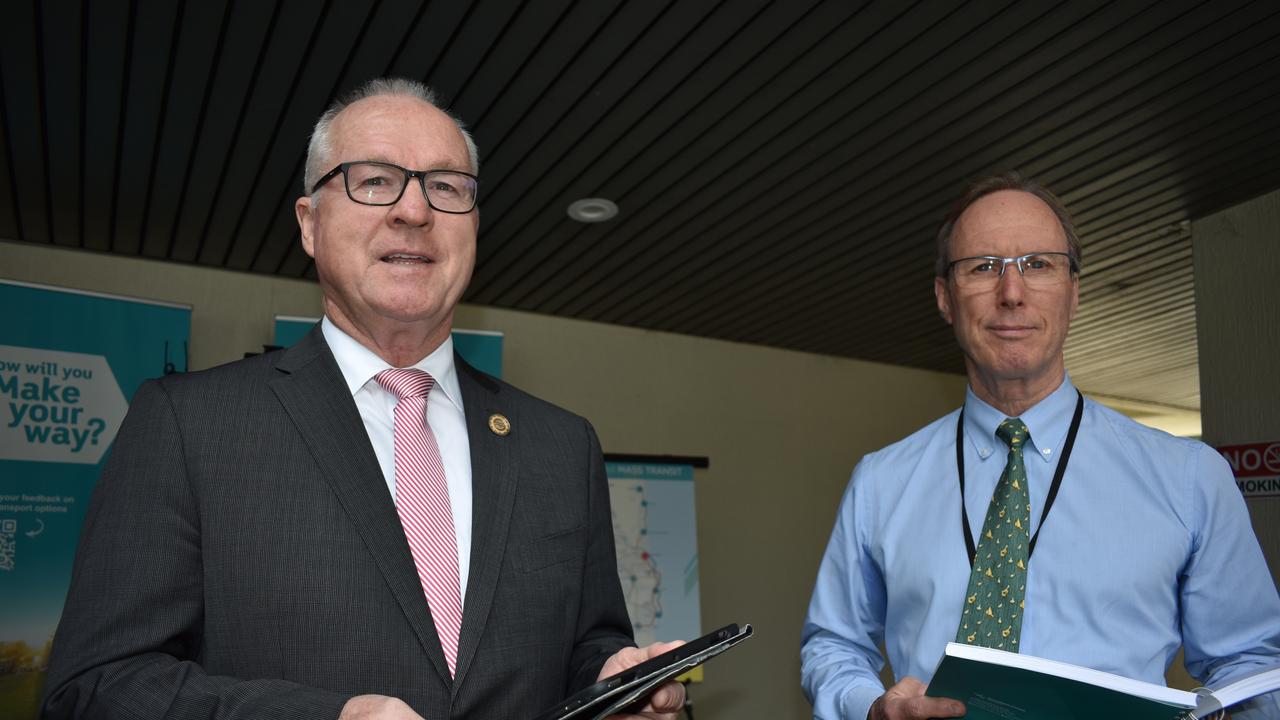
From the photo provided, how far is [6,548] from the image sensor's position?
4270 mm

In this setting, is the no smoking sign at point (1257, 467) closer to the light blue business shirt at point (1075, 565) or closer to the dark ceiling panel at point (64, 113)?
the light blue business shirt at point (1075, 565)

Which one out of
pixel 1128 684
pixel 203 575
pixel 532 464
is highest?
pixel 532 464

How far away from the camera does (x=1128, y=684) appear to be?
3.74 feet

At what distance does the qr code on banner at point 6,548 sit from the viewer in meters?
4.26

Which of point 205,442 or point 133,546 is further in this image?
point 205,442

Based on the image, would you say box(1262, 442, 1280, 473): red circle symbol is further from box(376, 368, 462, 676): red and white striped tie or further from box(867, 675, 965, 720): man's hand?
box(376, 368, 462, 676): red and white striped tie

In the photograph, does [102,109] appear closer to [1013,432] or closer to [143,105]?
[143,105]

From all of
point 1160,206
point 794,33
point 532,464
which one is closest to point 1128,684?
point 532,464

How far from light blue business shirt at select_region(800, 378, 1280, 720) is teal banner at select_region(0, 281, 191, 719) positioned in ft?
13.2

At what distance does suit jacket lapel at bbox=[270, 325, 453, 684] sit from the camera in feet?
4.00

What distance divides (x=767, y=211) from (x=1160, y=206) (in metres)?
2.17

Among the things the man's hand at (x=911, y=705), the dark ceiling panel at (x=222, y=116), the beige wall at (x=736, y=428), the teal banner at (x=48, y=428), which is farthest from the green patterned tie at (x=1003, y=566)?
the beige wall at (x=736, y=428)

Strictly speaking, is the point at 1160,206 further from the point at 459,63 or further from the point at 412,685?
the point at 412,685

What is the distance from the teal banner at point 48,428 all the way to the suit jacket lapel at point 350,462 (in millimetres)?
3770
